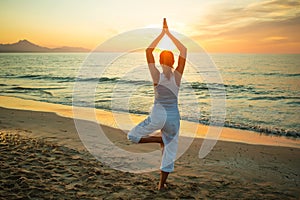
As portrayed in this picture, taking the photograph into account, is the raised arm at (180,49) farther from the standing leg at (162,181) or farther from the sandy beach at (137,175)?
the sandy beach at (137,175)

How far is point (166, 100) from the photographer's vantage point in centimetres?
381

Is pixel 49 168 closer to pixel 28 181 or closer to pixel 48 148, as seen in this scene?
pixel 28 181

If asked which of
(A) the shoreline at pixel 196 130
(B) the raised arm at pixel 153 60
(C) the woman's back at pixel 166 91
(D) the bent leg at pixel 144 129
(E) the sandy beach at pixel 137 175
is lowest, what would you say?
Answer: (E) the sandy beach at pixel 137 175

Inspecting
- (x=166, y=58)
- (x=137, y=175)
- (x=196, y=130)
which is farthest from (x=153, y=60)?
(x=196, y=130)

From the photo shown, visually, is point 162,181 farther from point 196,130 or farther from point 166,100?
point 196,130

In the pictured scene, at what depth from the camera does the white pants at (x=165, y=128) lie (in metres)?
3.85

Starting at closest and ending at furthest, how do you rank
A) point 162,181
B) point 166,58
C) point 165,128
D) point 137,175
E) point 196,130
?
point 166,58 < point 165,128 < point 162,181 < point 137,175 < point 196,130

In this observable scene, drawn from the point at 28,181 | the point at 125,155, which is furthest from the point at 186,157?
the point at 28,181

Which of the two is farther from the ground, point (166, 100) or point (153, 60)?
point (153, 60)

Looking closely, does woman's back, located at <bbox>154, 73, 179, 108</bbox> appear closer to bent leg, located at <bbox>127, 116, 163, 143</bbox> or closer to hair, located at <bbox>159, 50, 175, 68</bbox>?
hair, located at <bbox>159, 50, 175, 68</bbox>

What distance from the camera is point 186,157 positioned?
6312 mm

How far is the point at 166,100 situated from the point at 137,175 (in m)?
1.81

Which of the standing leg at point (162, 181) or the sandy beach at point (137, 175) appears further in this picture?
the standing leg at point (162, 181)

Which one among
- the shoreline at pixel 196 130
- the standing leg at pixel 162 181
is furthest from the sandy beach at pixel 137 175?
the shoreline at pixel 196 130
